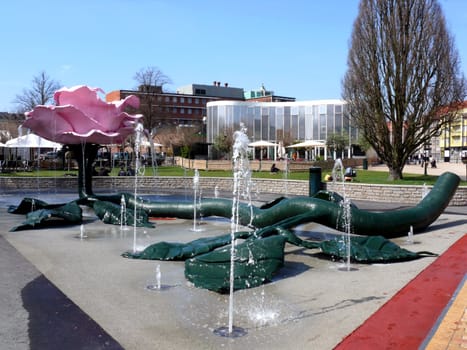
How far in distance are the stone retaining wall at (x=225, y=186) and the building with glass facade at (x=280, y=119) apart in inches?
1405

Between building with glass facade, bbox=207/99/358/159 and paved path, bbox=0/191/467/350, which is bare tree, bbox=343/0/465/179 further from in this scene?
building with glass facade, bbox=207/99/358/159

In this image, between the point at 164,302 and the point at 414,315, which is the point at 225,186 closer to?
the point at 164,302

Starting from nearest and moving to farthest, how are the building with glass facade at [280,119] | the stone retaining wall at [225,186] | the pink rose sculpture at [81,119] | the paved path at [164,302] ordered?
the paved path at [164,302] < the pink rose sculpture at [81,119] < the stone retaining wall at [225,186] < the building with glass facade at [280,119]

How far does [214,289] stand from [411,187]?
45.7 ft

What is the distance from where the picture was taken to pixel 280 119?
Result: 64.4 meters

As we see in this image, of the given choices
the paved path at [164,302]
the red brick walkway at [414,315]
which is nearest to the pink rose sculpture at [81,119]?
the paved path at [164,302]

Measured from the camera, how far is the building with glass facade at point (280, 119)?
204 ft

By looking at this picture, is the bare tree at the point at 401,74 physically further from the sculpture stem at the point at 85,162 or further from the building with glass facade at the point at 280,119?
the building with glass facade at the point at 280,119

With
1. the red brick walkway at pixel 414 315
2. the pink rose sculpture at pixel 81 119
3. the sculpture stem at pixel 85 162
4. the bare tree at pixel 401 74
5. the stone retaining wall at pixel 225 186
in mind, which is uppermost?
the bare tree at pixel 401 74

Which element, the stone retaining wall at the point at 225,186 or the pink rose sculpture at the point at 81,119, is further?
the stone retaining wall at the point at 225,186

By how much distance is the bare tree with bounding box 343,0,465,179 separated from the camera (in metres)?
24.1

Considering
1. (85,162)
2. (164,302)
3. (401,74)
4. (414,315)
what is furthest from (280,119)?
(414,315)

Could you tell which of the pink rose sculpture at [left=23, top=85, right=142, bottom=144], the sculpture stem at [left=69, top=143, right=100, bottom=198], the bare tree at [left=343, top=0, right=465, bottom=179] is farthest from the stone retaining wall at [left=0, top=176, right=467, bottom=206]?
the pink rose sculpture at [left=23, top=85, right=142, bottom=144]

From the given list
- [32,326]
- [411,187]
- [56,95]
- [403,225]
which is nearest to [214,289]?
[32,326]
